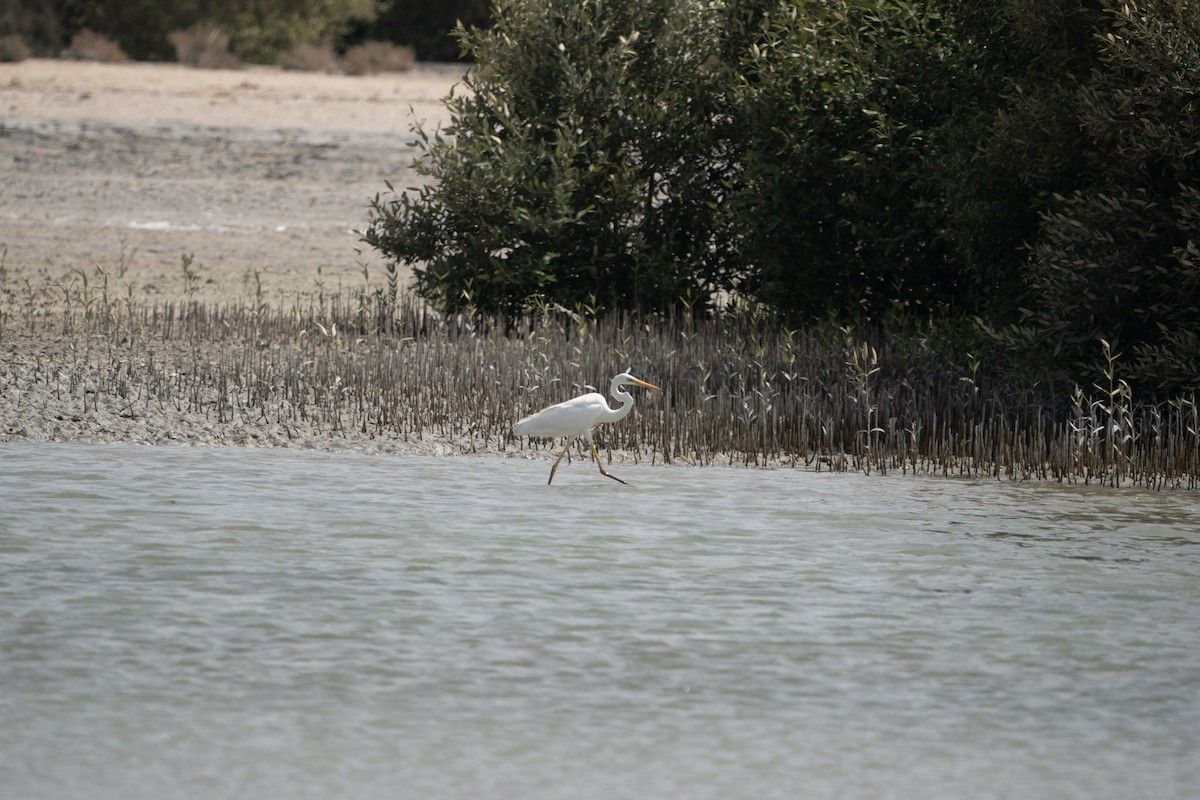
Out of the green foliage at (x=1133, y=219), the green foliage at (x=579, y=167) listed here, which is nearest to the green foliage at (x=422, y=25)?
the green foliage at (x=579, y=167)

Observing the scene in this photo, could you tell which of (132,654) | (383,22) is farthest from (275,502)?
(383,22)

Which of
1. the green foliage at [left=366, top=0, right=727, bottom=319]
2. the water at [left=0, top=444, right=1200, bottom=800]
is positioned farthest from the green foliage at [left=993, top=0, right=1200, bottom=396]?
the green foliage at [left=366, top=0, right=727, bottom=319]

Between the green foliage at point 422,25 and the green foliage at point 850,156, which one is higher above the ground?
the green foliage at point 422,25

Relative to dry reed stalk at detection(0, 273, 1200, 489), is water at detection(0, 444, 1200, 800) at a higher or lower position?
lower

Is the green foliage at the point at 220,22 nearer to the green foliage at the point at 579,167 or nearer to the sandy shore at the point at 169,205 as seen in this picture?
the sandy shore at the point at 169,205

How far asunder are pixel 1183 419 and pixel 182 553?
21.3 ft

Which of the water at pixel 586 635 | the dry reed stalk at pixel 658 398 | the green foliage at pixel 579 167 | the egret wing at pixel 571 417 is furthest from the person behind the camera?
the green foliage at pixel 579 167

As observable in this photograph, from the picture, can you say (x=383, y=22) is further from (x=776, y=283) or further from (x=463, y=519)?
(x=463, y=519)

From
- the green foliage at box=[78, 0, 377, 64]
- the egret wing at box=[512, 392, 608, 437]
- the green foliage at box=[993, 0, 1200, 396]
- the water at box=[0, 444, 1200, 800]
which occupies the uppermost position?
the green foliage at box=[78, 0, 377, 64]

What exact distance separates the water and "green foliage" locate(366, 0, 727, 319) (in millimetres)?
4814

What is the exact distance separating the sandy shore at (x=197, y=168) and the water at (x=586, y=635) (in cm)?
927

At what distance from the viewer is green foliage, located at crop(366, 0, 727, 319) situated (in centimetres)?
1581

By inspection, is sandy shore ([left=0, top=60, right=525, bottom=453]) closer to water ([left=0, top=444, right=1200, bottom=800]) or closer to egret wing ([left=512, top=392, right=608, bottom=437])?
egret wing ([left=512, top=392, right=608, bottom=437])

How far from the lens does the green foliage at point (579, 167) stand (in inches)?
623
